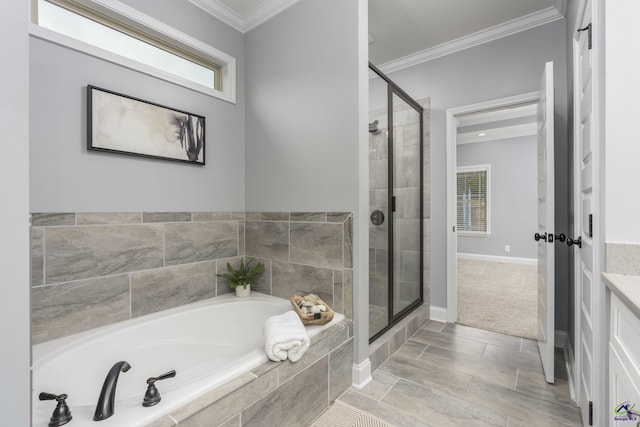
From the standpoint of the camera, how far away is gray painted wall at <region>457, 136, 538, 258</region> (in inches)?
232

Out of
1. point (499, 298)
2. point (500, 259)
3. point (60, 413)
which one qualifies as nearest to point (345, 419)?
point (60, 413)

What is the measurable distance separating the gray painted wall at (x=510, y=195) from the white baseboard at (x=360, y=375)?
214 inches

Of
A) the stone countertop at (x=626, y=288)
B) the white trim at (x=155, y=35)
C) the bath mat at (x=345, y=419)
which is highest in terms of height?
the white trim at (x=155, y=35)

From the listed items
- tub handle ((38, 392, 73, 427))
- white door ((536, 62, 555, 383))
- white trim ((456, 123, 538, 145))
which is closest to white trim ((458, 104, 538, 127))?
white trim ((456, 123, 538, 145))

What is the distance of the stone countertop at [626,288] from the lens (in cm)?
85

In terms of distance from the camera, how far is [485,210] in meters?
6.47

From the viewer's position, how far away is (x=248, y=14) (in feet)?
8.13

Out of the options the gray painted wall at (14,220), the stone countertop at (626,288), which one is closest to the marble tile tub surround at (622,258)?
the stone countertop at (626,288)

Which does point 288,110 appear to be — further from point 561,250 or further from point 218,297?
point 561,250

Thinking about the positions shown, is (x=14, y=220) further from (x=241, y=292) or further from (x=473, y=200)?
(x=473, y=200)

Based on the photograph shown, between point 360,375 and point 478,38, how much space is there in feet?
10.3

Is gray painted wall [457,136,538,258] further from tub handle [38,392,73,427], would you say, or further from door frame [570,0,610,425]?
tub handle [38,392,73,427]

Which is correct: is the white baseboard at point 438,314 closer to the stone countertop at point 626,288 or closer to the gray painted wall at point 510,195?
the stone countertop at point 626,288

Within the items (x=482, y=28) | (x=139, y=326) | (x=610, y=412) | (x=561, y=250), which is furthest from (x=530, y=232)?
(x=139, y=326)
